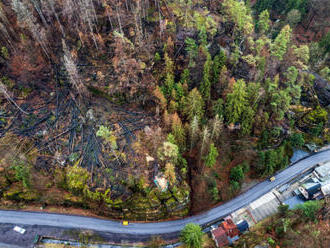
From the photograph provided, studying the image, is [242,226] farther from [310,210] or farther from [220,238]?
[310,210]

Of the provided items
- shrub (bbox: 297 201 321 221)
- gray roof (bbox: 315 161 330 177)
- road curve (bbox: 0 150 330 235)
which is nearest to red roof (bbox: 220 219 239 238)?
road curve (bbox: 0 150 330 235)

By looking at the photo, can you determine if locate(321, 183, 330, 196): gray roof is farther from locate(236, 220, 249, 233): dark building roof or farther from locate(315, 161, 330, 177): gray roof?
locate(236, 220, 249, 233): dark building roof

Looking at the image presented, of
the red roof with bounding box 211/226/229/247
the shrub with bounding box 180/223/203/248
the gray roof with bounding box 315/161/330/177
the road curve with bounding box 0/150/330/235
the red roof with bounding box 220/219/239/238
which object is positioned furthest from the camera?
the gray roof with bounding box 315/161/330/177

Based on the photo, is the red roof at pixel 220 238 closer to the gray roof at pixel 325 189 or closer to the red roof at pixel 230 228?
the red roof at pixel 230 228

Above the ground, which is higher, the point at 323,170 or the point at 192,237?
the point at 323,170

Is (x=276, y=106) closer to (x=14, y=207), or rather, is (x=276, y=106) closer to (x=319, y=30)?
(x=319, y=30)

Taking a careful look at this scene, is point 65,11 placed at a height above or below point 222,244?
above

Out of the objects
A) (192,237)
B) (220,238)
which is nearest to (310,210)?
(220,238)

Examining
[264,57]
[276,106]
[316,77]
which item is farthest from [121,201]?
[316,77]
